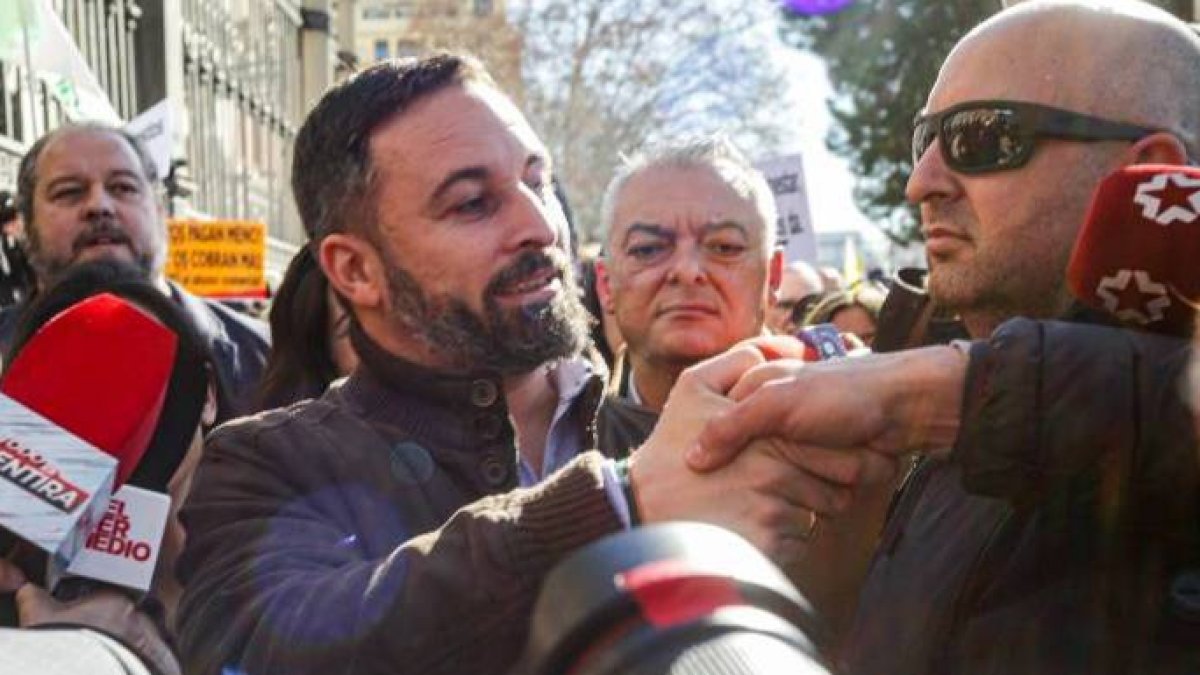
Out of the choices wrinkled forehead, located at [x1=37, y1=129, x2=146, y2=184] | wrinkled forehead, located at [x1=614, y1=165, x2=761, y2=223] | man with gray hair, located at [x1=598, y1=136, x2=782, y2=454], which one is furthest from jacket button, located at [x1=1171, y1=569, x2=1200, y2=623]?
wrinkled forehead, located at [x1=37, y1=129, x2=146, y2=184]

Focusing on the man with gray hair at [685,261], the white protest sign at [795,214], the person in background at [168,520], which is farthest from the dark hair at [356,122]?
the white protest sign at [795,214]

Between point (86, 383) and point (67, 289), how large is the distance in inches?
39.6

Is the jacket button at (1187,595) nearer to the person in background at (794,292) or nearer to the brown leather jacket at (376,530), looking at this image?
the brown leather jacket at (376,530)

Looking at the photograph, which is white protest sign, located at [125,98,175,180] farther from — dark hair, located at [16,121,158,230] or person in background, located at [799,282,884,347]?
person in background, located at [799,282,884,347]

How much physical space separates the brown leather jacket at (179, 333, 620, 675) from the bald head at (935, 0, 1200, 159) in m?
0.69

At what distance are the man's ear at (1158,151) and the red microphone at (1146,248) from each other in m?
0.47

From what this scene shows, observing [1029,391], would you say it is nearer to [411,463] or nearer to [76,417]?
[411,463]

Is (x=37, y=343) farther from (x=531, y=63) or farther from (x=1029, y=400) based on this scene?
(x=531, y=63)

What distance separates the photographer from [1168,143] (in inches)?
67.9

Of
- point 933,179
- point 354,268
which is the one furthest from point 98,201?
point 933,179

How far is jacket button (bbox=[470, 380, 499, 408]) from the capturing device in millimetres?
1887

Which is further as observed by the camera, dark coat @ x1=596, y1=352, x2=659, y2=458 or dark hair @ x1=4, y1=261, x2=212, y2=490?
dark coat @ x1=596, y1=352, x2=659, y2=458

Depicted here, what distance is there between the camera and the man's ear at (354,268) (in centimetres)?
204

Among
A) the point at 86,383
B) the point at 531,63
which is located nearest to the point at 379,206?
the point at 86,383
